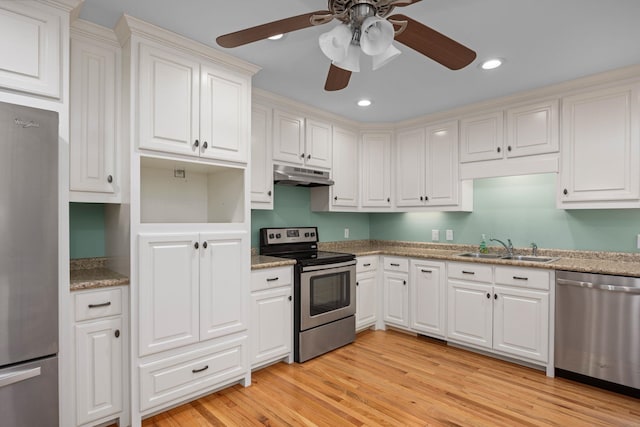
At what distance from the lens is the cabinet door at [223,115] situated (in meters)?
2.37

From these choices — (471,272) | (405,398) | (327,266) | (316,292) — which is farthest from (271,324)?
(471,272)

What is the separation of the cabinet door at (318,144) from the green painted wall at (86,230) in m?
1.89

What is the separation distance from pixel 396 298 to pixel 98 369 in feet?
9.23

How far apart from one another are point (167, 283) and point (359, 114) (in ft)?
8.75

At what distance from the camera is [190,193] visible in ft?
9.33

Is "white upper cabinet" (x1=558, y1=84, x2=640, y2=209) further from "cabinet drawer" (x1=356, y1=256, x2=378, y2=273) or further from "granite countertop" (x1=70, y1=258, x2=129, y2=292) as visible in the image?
"granite countertop" (x1=70, y1=258, x2=129, y2=292)

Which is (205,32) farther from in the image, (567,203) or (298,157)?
(567,203)

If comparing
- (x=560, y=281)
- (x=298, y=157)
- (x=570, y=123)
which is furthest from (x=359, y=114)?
→ (x=560, y=281)

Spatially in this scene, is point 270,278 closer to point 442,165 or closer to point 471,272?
point 471,272

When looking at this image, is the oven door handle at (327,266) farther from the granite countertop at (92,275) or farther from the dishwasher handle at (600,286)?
the dishwasher handle at (600,286)

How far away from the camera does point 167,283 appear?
2.18 m

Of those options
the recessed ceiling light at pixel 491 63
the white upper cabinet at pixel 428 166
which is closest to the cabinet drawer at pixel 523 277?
the white upper cabinet at pixel 428 166

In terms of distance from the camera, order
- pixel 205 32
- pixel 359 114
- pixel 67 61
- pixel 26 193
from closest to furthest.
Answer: pixel 26 193 < pixel 67 61 < pixel 205 32 < pixel 359 114

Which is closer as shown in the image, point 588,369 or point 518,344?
point 588,369
